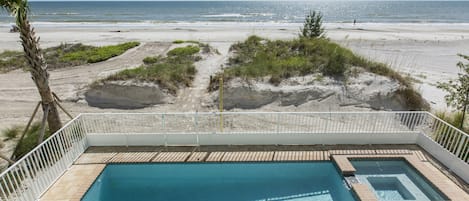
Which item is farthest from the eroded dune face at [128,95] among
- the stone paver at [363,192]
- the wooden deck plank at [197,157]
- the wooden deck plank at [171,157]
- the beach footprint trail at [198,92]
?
the stone paver at [363,192]

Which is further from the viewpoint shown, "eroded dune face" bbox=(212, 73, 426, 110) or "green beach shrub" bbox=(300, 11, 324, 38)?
"green beach shrub" bbox=(300, 11, 324, 38)

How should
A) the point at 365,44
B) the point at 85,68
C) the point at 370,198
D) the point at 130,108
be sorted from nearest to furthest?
the point at 370,198 → the point at 130,108 → the point at 85,68 → the point at 365,44

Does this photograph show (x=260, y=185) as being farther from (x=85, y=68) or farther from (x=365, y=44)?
(x=365, y=44)

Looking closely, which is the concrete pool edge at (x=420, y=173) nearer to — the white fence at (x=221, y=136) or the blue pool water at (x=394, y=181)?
the blue pool water at (x=394, y=181)

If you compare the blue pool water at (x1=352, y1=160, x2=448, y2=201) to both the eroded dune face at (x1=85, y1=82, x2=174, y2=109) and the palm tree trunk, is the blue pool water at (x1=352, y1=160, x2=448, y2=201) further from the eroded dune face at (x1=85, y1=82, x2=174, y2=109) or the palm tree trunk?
the eroded dune face at (x1=85, y1=82, x2=174, y2=109)

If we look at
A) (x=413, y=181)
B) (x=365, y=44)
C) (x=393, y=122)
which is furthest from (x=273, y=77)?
(x=365, y=44)

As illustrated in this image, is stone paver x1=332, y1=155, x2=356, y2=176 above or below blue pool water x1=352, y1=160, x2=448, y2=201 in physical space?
above

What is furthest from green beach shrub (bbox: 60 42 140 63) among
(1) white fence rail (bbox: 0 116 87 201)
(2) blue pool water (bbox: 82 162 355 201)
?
(2) blue pool water (bbox: 82 162 355 201)

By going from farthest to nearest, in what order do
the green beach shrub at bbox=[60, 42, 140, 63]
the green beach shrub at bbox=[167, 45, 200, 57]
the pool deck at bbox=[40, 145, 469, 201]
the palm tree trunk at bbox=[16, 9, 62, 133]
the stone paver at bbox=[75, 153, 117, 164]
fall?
the green beach shrub at bbox=[60, 42, 140, 63] < the green beach shrub at bbox=[167, 45, 200, 57] < the stone paver at bbox=[75, 153, 117, 164] < the palm tree trunk at bbox=[16, 9, 62, 133] < the pool deck at bbox=[40, 145, 469, 201]
